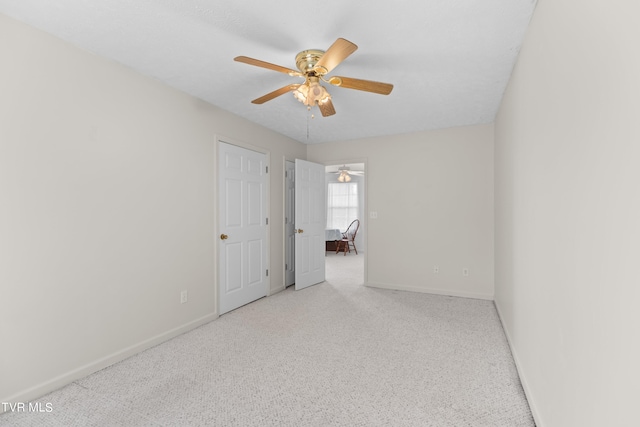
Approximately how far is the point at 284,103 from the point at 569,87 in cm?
257

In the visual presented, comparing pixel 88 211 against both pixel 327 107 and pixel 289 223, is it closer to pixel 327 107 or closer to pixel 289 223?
pixel 327 107

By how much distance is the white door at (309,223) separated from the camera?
4629 mm

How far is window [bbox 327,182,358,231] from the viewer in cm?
929

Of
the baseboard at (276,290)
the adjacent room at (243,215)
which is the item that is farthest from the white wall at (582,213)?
the baseboard at (276,290)

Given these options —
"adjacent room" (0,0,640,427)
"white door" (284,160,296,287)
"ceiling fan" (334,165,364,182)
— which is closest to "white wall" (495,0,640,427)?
"adjacent room" (0,0,640,427)

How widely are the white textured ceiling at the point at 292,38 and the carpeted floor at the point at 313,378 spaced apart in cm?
231

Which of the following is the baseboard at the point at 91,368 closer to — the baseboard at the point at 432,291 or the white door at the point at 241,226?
the white door at the point at 241,226

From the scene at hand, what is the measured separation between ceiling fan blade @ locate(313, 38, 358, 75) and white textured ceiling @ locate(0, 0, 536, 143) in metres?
0.19

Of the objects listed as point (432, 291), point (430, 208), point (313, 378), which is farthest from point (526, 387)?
point (430, 208)

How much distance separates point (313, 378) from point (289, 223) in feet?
9.13

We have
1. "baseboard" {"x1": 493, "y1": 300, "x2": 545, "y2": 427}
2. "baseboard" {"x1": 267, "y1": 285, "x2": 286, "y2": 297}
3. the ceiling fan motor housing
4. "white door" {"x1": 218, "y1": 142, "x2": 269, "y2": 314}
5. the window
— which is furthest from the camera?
the window

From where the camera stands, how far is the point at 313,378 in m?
Result: 2.19

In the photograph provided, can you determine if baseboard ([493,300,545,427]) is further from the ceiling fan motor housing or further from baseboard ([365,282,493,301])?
the ceiling fan motor housing

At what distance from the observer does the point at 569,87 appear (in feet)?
4.00
